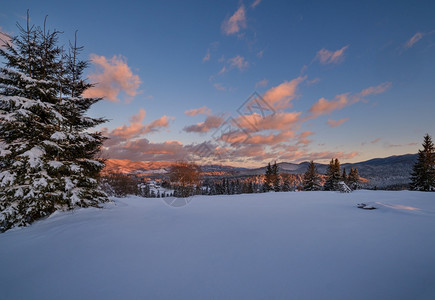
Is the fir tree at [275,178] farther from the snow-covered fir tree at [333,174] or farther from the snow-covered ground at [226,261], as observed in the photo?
the snow-covered ground at [226,261]

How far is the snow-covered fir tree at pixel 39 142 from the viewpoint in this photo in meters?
6.02

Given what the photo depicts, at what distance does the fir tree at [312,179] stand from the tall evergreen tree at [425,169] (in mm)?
12703

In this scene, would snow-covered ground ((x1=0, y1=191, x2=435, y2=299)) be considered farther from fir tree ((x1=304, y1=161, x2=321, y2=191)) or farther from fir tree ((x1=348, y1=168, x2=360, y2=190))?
fir tree ((x1=348, y1=168, x2=360, y2=190))

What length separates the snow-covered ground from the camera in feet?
7.32

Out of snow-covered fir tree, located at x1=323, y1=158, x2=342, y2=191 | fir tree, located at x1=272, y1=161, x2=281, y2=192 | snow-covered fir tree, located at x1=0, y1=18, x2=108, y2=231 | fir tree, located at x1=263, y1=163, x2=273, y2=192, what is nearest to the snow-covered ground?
snow-covered fir tree, located at x1=0, y1=18, x2=108, y2=231

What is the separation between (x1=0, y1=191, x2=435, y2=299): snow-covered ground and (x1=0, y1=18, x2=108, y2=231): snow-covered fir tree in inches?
87.9

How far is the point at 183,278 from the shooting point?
2.49 m

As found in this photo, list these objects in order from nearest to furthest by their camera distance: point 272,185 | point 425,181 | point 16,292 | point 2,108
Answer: point 16,292 < point 2,108 < point 425,181 < point 272,185

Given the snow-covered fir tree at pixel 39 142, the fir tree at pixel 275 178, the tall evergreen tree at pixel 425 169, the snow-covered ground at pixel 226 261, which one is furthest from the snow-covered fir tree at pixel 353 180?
the snow-covered fir tree at pixel 39 142

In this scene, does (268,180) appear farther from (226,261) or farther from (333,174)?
(226,261)

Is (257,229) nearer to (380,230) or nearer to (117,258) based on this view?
(380,230)

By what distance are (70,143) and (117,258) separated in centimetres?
751

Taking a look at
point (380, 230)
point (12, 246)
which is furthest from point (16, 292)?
point (380, 230)

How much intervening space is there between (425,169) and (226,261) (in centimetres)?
3604
